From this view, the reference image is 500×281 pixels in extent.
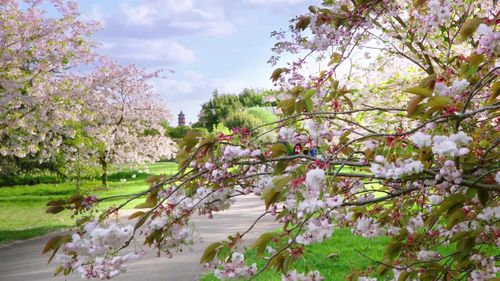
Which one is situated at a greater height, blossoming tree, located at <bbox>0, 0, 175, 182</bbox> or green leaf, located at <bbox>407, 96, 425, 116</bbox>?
blossoming tree, located at <bbox>0, 0, 175, 182</bbox>

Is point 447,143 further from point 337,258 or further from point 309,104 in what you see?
point 337,258

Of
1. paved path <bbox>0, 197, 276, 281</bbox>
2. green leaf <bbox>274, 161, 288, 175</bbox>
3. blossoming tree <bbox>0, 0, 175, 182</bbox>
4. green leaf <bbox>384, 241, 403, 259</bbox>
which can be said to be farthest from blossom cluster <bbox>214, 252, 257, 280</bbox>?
blossoming tree <bbox>0, 0, 175, 182</bbox>

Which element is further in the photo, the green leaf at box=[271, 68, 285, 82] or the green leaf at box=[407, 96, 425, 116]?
the green leaf at box=[271, 68, 285, 82]

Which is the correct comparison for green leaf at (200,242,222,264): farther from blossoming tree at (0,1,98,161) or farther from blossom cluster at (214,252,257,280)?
blossoming tree at (0,1,98,161)

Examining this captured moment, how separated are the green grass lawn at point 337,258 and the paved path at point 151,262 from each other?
1.84ft

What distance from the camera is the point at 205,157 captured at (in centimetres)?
209

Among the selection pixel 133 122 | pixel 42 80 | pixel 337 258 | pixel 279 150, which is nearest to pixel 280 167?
pixel 279 150

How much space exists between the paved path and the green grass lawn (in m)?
0.56

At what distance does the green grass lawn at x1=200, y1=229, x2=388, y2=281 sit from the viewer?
5480mm

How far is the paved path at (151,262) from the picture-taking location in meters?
6.05

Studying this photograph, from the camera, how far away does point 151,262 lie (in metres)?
6.72

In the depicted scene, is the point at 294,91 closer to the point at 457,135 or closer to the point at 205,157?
the point at 205,157

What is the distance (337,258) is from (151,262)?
235cm

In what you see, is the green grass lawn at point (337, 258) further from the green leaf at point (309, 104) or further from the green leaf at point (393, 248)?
the green leaf at point (309, 104)
